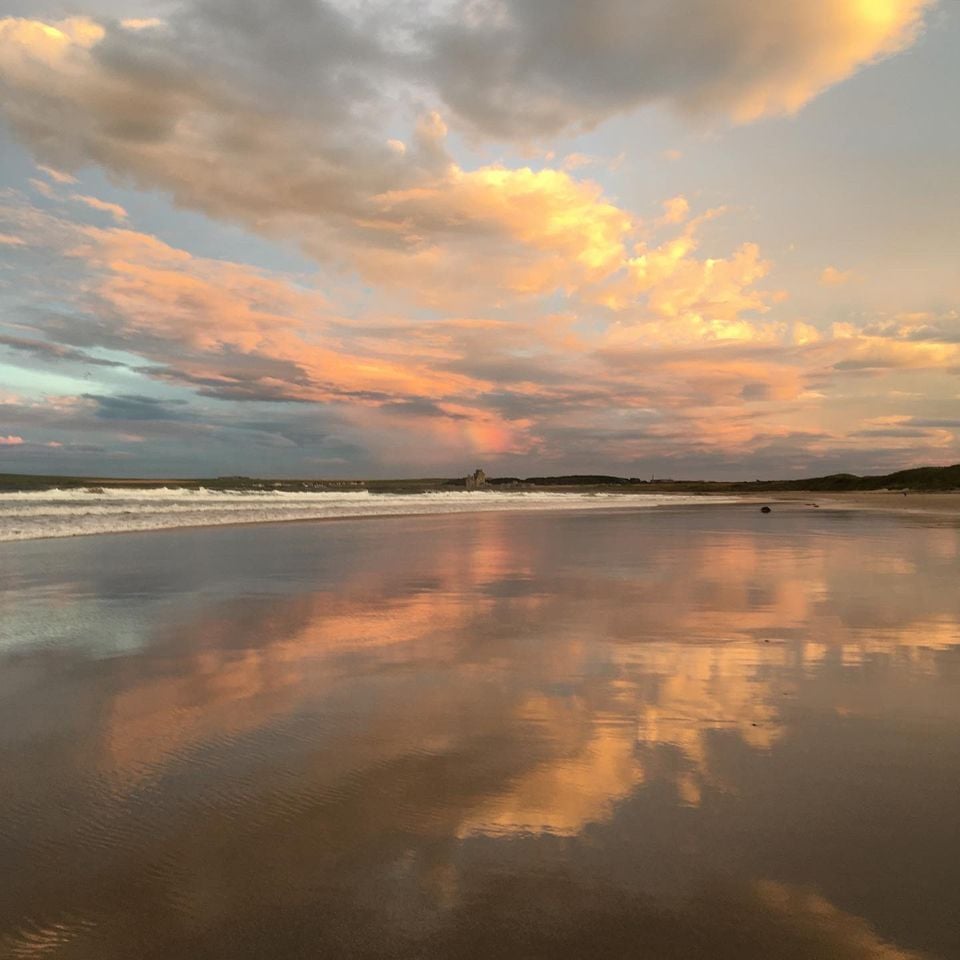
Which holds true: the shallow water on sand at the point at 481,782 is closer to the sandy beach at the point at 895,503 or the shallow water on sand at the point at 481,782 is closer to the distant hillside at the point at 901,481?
the sandy beach at the point at 895,503

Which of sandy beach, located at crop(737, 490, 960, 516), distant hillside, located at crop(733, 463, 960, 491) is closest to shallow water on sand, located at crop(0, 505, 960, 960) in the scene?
sandy beach, located at crop(737, 490, 960, 516)

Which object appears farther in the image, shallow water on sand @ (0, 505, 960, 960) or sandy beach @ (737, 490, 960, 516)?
sandy beach @ (737, 490, 960, 516)

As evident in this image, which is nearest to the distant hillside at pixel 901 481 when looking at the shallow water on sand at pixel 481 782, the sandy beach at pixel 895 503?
the sandy beach at pixel 895 503

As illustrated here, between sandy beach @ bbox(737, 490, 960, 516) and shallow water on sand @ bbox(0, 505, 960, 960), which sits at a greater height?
sandy beach @ bbox(737, 490, 960, 516)

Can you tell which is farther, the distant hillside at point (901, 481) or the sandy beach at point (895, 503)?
the distant hillside at point (901, 481)

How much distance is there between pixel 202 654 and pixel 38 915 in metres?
4.26

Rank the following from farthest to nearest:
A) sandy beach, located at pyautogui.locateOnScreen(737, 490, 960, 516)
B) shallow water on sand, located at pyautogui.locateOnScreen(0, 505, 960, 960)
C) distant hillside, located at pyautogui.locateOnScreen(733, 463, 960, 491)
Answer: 1. distant hillside, located at pyautogui.locateOnScreen(733, 463, 960, 491)
2. sandy beach, located at pyautogui.locateOnScreen(737, 490, 960, 516)
3. shallow water on sand, located at pyautogui.locateOnScreen(0, 505, 960, 960)

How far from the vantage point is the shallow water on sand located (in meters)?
2.68

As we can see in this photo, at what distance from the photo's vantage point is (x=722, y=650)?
6918 mm

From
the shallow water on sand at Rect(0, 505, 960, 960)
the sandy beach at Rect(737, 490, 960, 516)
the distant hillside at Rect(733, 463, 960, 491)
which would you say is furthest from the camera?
the distant hillside at Rect(733, 463, 960, 491)

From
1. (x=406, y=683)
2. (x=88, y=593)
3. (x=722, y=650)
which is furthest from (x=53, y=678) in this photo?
(x=722, y=650)

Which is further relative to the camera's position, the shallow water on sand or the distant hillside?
the distant hillside

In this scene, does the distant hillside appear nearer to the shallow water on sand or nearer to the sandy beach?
the sandy beach

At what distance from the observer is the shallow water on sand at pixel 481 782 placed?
2.68 m
